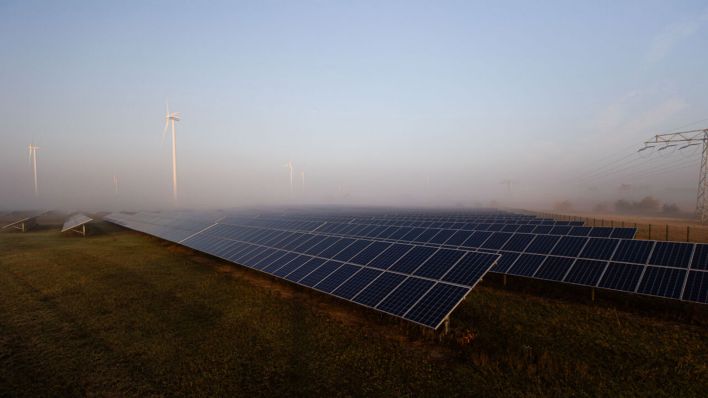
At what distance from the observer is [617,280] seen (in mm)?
14664

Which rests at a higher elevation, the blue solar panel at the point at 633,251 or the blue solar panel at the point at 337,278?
the blue solar panel at the point at 633,251

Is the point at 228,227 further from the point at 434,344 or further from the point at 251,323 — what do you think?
the point at 434,344

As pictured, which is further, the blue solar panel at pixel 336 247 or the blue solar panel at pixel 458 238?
the blue solar panel at pixel 458 238

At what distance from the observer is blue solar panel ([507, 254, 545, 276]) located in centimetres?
1700

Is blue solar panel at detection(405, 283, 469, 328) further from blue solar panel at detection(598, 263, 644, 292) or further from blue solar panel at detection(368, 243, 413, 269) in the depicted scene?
blue solar panel at detection(598, 263, 644, 292)

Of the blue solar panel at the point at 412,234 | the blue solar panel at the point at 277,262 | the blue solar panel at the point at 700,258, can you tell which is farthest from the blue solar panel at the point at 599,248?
the blue solar panel at the point at 277,262

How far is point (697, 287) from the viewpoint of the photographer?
12969 mm

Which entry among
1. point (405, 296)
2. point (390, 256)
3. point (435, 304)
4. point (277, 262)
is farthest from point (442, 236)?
point (435, 304)

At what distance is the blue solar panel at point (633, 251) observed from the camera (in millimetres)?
16016

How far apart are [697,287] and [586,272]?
147 inches

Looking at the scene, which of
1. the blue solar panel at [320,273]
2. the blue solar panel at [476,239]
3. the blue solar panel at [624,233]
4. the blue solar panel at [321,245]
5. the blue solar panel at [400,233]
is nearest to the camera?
the blue solar panel at [320,273]

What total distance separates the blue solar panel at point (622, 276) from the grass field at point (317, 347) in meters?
1.18

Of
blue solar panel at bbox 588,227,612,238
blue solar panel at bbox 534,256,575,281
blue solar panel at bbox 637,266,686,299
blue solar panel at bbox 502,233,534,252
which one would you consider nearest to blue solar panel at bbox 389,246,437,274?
blue solar panel at bbox 534,256,575,281

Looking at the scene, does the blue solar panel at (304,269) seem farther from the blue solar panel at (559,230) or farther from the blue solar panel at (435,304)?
the blue solar panel at (559,230)
